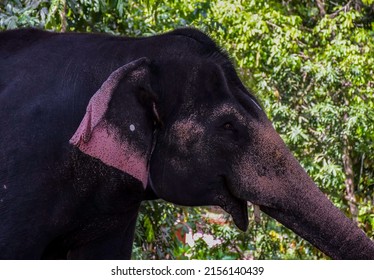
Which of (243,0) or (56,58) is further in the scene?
(243,0)

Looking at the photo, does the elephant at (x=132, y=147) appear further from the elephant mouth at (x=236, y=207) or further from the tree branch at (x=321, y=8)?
the tree branch at (x=321, y=8)

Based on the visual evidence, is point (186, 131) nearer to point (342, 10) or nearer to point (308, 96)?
point (308, 96)

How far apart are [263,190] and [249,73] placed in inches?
215

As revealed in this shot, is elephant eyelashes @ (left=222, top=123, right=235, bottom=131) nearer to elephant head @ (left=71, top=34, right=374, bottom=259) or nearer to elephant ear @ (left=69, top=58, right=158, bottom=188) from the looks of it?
elephant head @ (left=71, top=34, right=374, bottom=259)

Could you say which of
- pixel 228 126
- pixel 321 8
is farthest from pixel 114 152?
pixel 321 8

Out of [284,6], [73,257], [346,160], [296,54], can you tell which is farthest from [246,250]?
[73,257]

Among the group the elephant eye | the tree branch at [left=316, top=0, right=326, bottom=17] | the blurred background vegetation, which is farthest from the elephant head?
the tree branch at [left=316, top=0, right=326, bottom=17]

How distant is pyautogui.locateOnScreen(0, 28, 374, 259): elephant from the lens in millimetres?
3131

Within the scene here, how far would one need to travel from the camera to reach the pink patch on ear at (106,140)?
9.96 feet

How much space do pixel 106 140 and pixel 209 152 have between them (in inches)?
13.7

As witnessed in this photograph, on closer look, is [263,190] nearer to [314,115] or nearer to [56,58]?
[56,58]

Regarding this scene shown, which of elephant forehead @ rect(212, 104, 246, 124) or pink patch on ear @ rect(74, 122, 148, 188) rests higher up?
elephant forehead @ rect(212, 104, 246, 124)

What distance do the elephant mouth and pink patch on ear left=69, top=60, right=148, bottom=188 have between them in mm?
269

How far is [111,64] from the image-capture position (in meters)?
3.28
